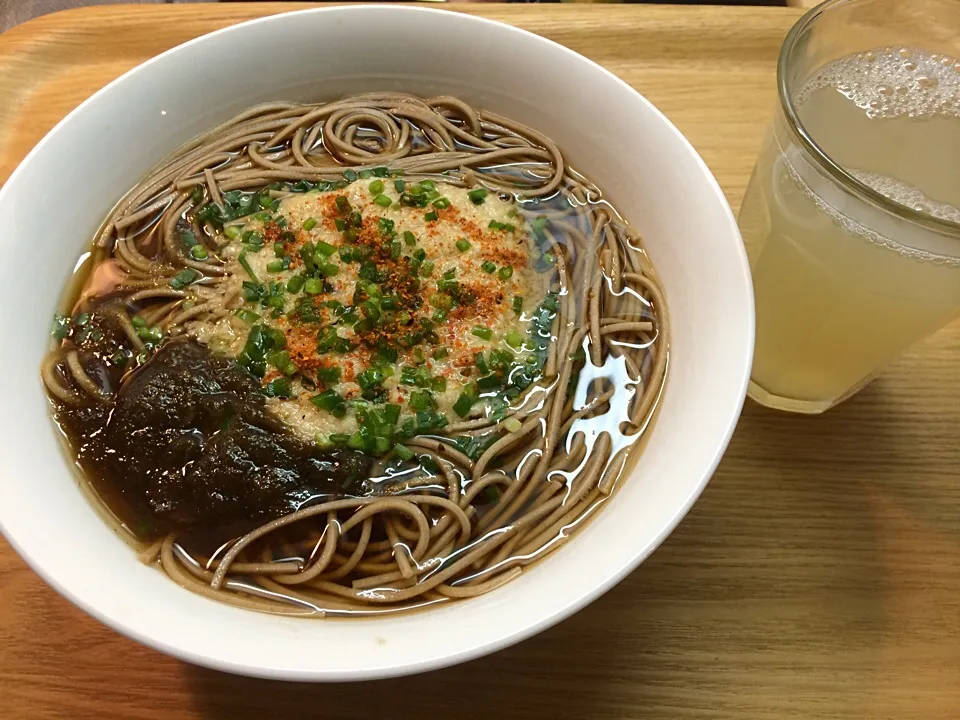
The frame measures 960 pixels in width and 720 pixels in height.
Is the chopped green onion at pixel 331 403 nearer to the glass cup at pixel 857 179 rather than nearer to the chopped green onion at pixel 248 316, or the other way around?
the chopped green onion at pixel 248 316

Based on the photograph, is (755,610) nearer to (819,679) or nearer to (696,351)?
(819,679)

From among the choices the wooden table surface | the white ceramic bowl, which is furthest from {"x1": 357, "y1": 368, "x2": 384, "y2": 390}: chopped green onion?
the wooden table surface

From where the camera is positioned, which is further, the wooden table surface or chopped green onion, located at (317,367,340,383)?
chopped green onion, located at (317,367,340,383)

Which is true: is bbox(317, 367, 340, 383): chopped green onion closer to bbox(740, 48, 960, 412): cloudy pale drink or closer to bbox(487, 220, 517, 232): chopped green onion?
bbox(487, 220, 517, 232): chopped green onion

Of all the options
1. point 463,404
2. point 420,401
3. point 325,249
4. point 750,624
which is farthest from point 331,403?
point 750,624

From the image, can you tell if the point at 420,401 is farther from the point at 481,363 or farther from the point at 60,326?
the point at 60,326

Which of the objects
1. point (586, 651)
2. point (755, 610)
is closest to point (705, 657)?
point (755, 610)
